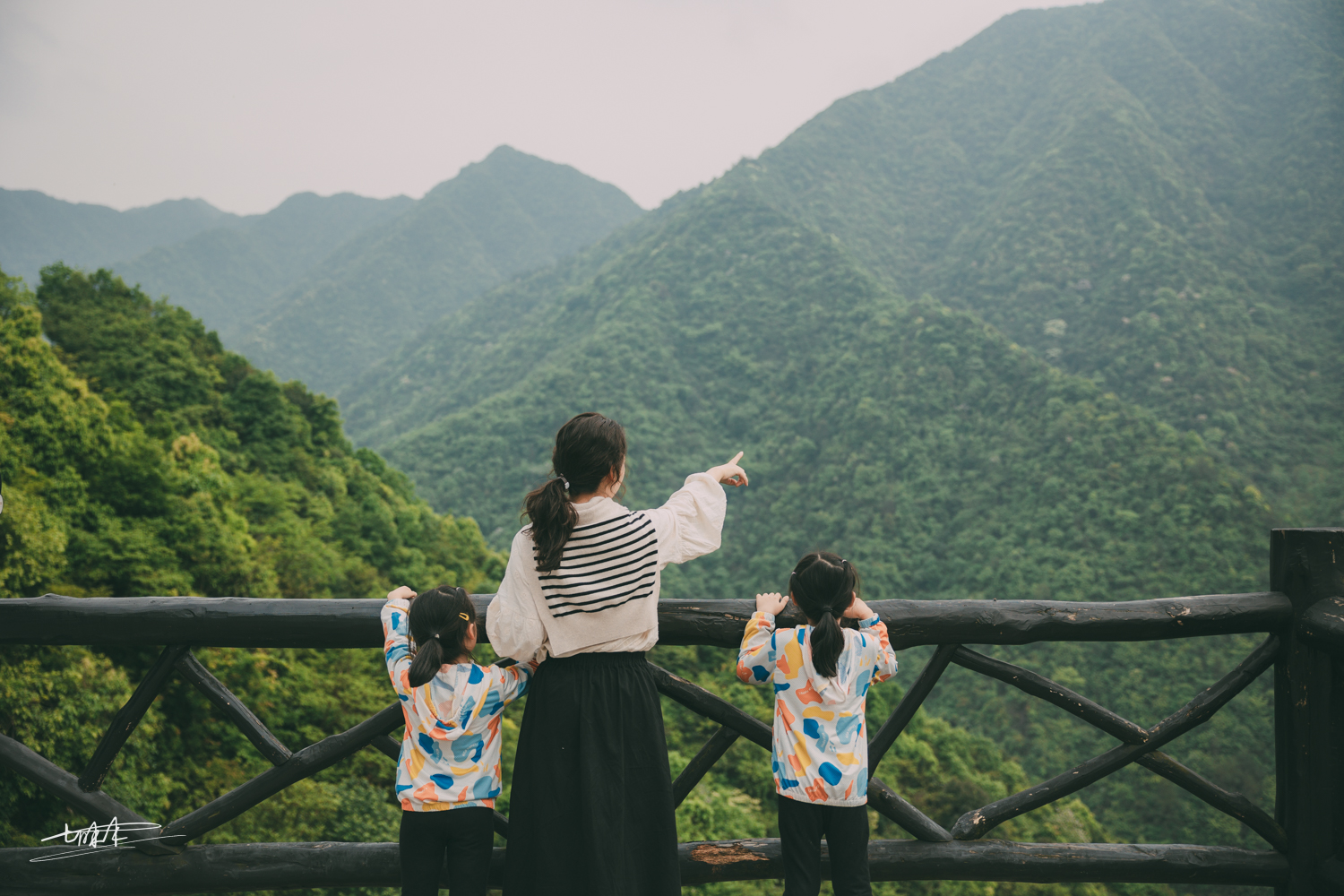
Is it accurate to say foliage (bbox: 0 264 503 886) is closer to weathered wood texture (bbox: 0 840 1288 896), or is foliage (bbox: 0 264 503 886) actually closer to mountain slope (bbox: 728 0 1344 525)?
weathered wood texture (bbox: 0 840 1288 896)

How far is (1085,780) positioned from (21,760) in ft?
10.1

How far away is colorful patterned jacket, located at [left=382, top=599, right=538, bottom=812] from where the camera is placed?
1.71 meters

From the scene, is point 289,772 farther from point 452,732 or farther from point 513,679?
point 513,679

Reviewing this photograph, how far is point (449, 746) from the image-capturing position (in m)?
1.74

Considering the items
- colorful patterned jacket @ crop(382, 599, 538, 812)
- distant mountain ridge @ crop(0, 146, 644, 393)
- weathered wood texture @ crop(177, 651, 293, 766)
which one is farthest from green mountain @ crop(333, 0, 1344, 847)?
weathered wood texture @ crop(177, 651, 293, 766)

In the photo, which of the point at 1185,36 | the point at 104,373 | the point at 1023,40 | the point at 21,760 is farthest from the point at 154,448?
the point at 1023,40

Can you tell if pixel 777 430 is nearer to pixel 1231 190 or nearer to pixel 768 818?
pixel 768 818

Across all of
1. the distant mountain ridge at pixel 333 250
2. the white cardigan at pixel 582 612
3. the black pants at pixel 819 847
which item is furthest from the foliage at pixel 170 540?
the distant mountain ridge at pixel 333 250

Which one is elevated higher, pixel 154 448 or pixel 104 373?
pixel 104 373

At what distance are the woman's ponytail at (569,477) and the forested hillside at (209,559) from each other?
3.98 metres

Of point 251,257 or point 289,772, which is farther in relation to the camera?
point 251,257

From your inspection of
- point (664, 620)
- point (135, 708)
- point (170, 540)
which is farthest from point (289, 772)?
point (170, 540)

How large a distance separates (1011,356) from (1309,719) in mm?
42602

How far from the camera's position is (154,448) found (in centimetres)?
916
